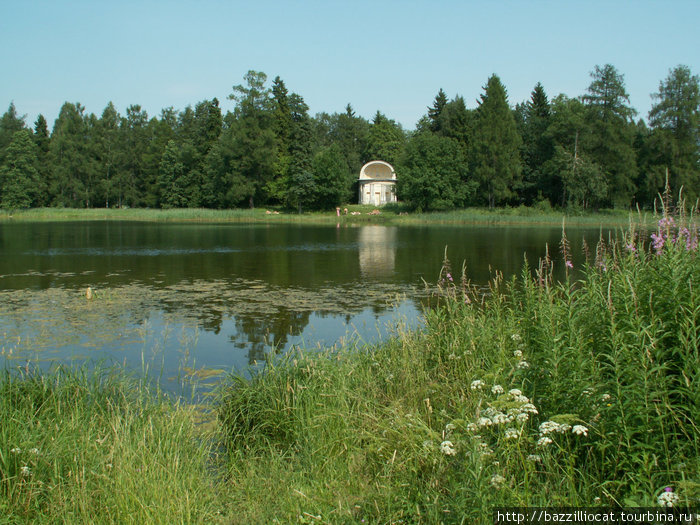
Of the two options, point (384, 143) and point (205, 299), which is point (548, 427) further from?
point (384, 143)

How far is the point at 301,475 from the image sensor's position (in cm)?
379

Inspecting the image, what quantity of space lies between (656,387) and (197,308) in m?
10.5

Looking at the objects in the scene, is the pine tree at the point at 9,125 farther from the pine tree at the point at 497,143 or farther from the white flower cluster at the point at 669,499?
the white flower cluster at the point at 669,499

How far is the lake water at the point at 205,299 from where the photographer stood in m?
8.70

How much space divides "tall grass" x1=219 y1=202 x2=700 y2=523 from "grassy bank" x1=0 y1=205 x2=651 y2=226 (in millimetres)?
45845

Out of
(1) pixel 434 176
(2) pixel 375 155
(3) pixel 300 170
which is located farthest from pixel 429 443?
(2) pixel 375 155

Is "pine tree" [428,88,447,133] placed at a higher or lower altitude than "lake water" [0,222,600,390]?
higher

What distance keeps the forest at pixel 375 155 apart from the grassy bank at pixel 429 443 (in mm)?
52293

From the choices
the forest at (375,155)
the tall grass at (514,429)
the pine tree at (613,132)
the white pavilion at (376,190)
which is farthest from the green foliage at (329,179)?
the tall grass at (514,429)

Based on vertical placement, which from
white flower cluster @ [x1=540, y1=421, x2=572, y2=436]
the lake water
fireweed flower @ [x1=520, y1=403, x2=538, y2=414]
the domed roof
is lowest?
the lake water

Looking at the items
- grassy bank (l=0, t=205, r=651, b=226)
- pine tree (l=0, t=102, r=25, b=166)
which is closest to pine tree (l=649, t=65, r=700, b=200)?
grassy bank (l=0, t=205, r=651, b=226)

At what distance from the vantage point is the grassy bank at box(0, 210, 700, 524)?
3182 mm

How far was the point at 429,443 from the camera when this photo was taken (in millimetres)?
3619

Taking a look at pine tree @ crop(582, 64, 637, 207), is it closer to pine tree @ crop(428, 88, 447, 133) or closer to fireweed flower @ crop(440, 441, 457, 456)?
pine tree @ crop(428, 88, 447, 133)
